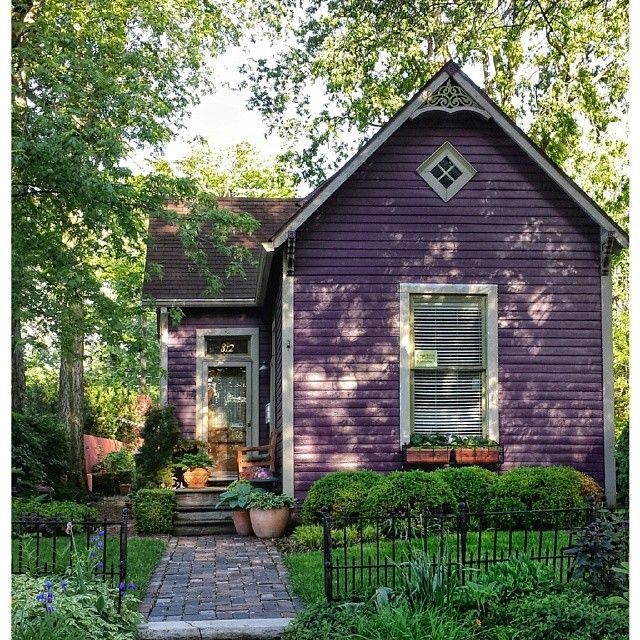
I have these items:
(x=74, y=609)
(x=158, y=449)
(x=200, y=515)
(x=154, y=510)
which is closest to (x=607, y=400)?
(x=200, y=515)

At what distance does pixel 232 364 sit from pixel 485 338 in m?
5.43

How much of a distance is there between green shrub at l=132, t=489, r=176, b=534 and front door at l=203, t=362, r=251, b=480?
3.36 m

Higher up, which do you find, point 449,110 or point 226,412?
point 449,110

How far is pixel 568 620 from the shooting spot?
5836 mm

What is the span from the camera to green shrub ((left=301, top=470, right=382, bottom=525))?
11789 millimetres

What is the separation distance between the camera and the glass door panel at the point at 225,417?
17.0 meters

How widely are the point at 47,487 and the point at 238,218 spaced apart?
5.26 meters

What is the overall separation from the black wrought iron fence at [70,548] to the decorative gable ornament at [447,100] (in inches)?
275

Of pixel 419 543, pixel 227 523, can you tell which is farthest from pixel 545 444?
pixel 227 523

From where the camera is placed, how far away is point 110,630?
642cm

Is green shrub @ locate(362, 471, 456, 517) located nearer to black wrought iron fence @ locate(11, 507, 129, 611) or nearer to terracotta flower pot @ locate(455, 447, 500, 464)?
terracotta flower pot @ locate(455, 447, 500, 464)

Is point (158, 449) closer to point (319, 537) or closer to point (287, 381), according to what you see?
point (287, 381)
